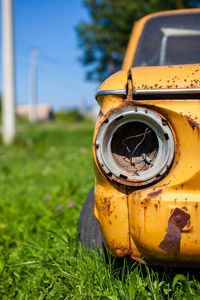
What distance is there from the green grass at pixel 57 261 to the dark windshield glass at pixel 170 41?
52.3 inches

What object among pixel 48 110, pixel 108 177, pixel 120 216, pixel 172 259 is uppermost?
pixel 108 177

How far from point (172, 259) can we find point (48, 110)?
58.8 metres

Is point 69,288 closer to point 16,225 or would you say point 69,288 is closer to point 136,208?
point 136,208

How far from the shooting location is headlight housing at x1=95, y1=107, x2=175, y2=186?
137 cm

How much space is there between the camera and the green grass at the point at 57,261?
1.64m

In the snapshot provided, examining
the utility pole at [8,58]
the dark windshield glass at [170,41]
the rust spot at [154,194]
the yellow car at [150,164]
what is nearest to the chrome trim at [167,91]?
the yellow car at [150,164]

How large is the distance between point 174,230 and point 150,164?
281 millimetres

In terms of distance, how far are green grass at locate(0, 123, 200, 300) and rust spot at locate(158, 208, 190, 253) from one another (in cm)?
29

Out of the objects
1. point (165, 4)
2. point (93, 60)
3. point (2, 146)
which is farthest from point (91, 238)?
point (93, 60)

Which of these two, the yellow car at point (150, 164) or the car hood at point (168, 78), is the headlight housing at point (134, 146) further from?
the car hood at point (168, 78)

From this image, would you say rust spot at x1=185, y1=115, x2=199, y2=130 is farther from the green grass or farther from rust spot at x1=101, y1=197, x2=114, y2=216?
the green grass

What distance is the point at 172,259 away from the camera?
1.40 meters

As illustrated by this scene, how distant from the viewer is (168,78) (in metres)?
1.42

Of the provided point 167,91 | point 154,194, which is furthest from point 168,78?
point 154,194
